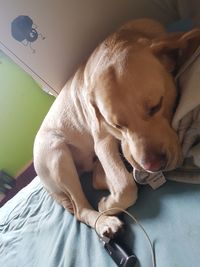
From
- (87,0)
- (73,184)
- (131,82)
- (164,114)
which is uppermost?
(87,0)

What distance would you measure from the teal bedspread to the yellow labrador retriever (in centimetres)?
6

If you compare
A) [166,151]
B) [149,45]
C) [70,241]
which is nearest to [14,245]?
[70,241]

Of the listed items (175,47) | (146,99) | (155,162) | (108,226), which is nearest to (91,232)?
(108,226)

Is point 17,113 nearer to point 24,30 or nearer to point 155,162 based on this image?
point 24,30

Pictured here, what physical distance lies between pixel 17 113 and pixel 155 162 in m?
2.17

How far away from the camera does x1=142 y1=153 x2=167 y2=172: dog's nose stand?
99 centimetres

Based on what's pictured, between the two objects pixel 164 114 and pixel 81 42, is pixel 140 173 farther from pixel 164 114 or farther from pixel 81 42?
pixel 81 42

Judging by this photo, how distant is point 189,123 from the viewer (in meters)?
1.00

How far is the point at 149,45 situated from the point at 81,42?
500 mm

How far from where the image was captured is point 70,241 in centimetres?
Result: 126

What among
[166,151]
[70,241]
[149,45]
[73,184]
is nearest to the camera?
[166,151]

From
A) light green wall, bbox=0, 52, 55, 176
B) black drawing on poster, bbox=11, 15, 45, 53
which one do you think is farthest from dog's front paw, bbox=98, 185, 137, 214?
light green wall, bbox=0, 52, 55, 176

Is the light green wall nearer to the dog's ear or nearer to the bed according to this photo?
the bed

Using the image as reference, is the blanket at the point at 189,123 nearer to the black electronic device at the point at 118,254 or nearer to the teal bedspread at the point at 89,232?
the teal bedspread at the point at 89,232
